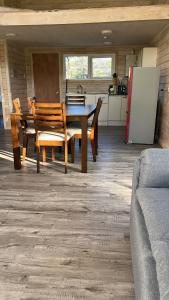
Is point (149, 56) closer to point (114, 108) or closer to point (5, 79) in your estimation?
point (114, 108)

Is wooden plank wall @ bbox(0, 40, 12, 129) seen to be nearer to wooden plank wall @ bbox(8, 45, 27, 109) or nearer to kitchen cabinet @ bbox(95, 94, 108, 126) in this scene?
wooden plank wall @ bbox(8, 45, 27, 109)

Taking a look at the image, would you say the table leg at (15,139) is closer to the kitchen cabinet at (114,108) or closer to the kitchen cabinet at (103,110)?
the kitchen cabinet at (103,110)

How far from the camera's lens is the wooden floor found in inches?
54.5

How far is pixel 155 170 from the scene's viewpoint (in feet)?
4.81

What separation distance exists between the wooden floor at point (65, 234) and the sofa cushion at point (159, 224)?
1.71 ft

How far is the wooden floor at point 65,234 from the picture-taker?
4.54ft

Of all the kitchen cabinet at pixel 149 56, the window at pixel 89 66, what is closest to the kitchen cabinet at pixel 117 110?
the window at pixel 89 66

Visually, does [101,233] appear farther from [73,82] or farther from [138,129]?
[73,82]

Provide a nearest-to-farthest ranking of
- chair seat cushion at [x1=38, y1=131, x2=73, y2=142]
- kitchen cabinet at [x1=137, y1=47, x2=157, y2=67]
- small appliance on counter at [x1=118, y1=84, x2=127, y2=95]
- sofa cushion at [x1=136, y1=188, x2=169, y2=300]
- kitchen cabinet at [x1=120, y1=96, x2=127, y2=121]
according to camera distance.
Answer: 1. sofa cushion at [x1=136, y1=188, x2=169, y2=300]
2. chair seat cushion at [x1=38, y1=131, x2=73, y2=142]
3. kitchen cabinet at [x1=137, y1=47, x2=157, y2=67]
4. kitchen cabinet at [x1=120, y1=96, x2=127, y2=121]
5. small appliance on counter at [x1=118, y1=84, x2=127, y2=95]

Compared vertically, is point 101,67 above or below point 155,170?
above

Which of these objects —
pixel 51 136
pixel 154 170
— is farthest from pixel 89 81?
pixel 154 170

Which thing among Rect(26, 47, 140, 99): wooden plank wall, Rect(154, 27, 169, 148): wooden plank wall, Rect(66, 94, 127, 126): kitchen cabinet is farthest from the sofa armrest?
Rect(26, 47, 140, 99): wooden plank wall

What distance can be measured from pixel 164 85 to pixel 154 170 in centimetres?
327

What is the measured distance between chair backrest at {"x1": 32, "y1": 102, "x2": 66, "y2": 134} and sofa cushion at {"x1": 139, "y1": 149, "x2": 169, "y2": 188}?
59.7 inches
